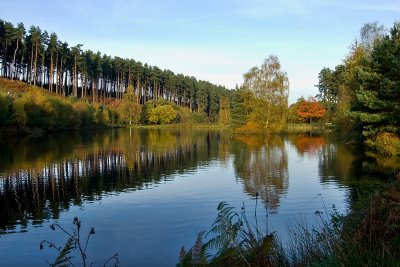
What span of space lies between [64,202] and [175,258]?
9.03m

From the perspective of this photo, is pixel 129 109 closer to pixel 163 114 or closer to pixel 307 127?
pixel 163 114

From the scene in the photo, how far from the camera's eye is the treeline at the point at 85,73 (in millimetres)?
98750

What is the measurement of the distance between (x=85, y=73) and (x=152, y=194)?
99.9 meters

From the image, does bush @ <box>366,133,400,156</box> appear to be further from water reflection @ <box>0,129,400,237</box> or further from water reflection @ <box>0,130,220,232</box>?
water reflection @ <box>0,130,220,232</box>

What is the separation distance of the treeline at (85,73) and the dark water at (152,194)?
70572mm

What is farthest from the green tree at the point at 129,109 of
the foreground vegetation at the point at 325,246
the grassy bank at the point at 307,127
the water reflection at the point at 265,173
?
the foreground vegetation at the point at 325,246

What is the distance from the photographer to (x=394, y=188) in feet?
25.0

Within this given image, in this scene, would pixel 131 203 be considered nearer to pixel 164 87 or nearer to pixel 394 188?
pixel 394 188

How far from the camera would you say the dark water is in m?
13.1

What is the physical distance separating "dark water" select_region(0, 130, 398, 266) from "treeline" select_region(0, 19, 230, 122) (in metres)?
70.6

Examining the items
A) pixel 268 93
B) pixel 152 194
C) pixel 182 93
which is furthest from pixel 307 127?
pixel 152 194

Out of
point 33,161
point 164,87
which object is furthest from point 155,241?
point 164,87

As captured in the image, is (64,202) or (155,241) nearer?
(155,241)

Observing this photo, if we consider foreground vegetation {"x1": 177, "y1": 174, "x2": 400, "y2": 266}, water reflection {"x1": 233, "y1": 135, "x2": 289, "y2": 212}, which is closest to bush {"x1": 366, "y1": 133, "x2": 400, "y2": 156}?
water reflection {"x1": 233, "y1": 135, "x2": 289, "y2": 212}
